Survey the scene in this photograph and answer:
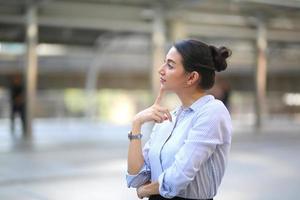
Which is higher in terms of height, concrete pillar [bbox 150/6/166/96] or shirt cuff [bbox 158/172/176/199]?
shirt cuff [bbox 158/172/176/199]

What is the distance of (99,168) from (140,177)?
301 inches

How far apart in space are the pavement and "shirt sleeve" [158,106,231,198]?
5.09 m

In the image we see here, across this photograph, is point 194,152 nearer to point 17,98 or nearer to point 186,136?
point 186,136

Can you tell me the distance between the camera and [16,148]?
43.1 feet

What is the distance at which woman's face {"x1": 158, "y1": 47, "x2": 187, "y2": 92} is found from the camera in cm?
246

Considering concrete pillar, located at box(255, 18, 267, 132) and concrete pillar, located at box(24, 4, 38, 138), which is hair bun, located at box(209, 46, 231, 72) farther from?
concrete pillar, located at box(255, 18, 267, 132)

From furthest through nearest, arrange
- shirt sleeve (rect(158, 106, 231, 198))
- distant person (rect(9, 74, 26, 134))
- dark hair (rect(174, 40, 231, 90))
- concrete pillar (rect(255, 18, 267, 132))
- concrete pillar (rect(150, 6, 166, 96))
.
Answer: concrete pillar (rect(255, 18, 267, 132)) → distant person (rect(9, 74, 26, 134)) → concrete pillar (rect(150, 6, 166, 96)) → dark hair (rect(174, 40, 231, 90)) → shirt sleeve (rect(158, 106, 231, 198))

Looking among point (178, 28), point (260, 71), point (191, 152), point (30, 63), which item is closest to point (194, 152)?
point (191, 152)

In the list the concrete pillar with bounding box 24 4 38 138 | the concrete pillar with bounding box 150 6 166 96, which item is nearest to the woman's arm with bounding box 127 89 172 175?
the concrete pillar with bounding box 24 4 38 138

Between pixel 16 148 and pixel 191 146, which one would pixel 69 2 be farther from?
pixel 191 146

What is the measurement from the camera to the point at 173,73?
97.3 inches

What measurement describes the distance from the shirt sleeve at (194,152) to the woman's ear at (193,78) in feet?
0.52

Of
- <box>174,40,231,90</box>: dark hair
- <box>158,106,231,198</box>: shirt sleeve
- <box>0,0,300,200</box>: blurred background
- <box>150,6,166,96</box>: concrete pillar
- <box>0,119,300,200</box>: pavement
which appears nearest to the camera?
<box>158,106,231,198</box>: shirt sleeve

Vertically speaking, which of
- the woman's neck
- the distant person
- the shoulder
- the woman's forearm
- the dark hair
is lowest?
the distant person
